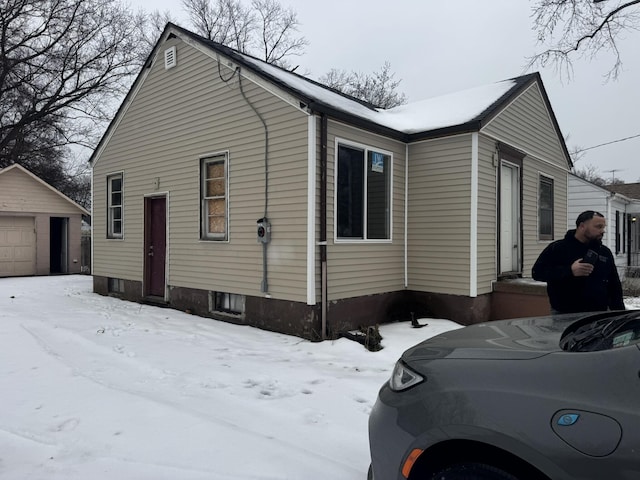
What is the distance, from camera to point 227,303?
8.10 meters

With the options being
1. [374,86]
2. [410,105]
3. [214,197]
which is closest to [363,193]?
[214,197]

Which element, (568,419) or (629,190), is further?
(629,190)

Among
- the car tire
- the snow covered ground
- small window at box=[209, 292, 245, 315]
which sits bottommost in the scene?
the snow covered ground

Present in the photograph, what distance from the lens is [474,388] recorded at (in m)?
1.82

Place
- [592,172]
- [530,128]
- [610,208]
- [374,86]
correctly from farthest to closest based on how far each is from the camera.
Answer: [592,172] → [374,86] → [610,208] → [530,128]

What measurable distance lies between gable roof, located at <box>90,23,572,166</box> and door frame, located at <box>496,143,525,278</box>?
2.78 feet

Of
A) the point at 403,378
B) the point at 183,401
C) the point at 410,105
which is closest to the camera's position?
the point at 403,378

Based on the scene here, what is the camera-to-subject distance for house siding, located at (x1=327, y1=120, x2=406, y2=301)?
22.2 ft

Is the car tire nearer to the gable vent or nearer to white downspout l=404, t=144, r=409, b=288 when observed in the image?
white downspout l=404, t=144, r=409, b=288

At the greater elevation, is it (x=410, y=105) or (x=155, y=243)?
(x=410, y=105)

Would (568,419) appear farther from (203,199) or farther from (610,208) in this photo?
(610,208)

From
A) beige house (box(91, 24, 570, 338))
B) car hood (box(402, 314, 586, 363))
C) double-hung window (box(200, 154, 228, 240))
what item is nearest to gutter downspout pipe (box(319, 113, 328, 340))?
beige house (box(91, 24, 570, 338))

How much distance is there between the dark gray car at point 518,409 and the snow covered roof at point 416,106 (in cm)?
499

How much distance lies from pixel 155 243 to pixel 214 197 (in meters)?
2.35
